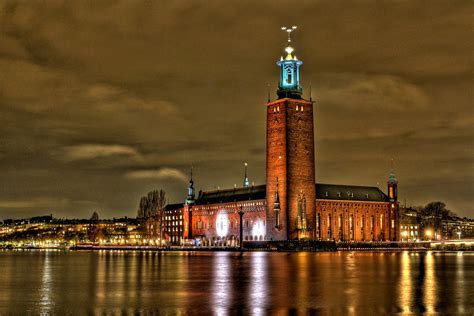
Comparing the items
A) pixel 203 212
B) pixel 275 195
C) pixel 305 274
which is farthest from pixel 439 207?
pixel 305 274

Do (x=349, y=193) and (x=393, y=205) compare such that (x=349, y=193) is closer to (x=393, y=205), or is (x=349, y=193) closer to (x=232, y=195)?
(x=393, y=205)

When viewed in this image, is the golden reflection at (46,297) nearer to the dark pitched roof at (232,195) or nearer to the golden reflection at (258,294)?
the golden reflection at (258,294)

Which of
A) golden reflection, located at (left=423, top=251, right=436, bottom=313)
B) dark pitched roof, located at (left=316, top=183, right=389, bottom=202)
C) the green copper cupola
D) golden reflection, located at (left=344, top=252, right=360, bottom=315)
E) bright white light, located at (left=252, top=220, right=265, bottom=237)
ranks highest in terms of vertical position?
the green copper cupola

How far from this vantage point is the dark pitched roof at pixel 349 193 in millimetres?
110938

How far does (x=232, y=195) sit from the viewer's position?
12481 centimetres

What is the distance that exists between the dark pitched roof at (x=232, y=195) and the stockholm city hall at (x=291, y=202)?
0.23 meters

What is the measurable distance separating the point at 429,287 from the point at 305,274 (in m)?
8.48

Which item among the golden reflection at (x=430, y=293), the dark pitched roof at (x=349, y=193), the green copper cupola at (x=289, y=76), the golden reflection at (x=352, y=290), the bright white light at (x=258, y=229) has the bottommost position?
the golden reflection at (x=430, y=293)

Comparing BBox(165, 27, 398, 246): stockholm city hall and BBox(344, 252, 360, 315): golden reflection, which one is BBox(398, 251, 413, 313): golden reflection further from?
BBox(165, 27, 398, 246): stockholm city hall

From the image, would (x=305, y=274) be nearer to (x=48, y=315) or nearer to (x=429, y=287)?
(x=429, y=287)

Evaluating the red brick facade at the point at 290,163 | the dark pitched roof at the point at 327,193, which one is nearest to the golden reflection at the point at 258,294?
the red brick facade at the point at 290,163

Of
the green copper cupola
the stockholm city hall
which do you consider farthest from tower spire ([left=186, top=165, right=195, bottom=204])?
the green copper cupola

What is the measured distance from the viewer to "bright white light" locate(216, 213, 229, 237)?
118 m

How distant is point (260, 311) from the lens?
18969mm
